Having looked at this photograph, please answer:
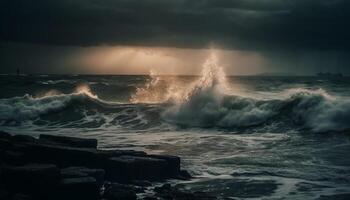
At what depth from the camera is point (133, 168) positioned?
10.2 meters

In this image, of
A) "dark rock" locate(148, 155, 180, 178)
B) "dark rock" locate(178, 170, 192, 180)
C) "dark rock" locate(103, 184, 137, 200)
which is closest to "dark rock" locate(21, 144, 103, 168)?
"dark rock" locate(148, 155, 180, 178)

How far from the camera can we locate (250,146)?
15.7m

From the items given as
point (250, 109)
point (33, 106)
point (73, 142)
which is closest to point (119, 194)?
point (73, 142)

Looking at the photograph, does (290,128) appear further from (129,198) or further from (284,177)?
(129,198)

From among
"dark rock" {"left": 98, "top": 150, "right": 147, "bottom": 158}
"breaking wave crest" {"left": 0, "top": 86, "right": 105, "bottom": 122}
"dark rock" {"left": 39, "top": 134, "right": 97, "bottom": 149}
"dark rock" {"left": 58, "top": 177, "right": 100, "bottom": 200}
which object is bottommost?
"breaking wave crest" {"left": 0, "top": 86, "right": 105, "bottom": 122}

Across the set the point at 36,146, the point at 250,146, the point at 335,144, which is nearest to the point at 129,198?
the point at 36,146

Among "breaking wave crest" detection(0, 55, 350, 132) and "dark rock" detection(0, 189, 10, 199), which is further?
"breaking wave crest" detection(0, 55, 350, 132)

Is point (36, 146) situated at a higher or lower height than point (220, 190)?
higher

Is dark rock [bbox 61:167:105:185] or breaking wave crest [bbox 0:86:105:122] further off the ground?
dark rock [bbox 61:167:105:185]

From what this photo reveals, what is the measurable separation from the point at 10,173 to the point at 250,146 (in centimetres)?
896

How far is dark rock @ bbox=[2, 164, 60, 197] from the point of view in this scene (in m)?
8.24

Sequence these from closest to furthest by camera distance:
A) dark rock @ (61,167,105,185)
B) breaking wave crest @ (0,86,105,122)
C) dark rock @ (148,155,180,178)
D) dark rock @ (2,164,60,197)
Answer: dark rock @ (2,164,60,197)
dark rock @ (61,167,105,185)
dark rock @ (148,155,180,178)
breaking wave crest @ (0,86,105,122)

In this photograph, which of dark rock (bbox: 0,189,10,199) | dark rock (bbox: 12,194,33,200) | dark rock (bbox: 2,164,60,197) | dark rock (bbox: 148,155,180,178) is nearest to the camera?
dark rock (bbox: 0,189,10,199)

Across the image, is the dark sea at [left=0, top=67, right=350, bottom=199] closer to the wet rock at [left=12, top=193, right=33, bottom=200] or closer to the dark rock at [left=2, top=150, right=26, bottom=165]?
the dark rock at [left=2, top=150, right=26, bottom=165]
